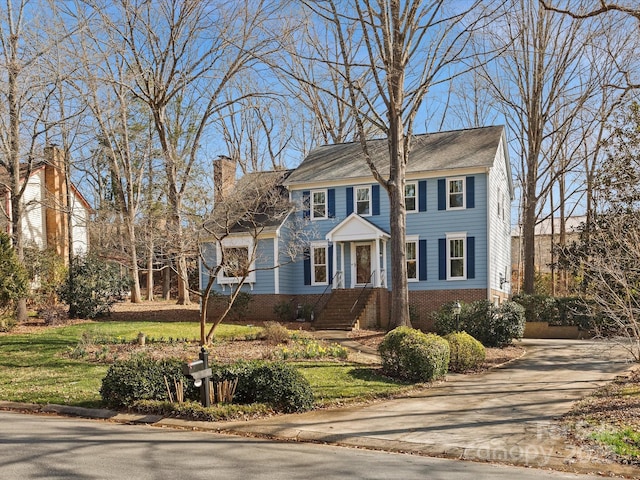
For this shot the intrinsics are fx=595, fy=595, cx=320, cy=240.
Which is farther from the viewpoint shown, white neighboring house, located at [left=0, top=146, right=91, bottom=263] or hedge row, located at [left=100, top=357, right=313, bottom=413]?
Answer: white neighboring house, located at [left=0, top=146, right=91, bottom=263]

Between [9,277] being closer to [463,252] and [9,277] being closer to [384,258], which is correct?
[384,258]

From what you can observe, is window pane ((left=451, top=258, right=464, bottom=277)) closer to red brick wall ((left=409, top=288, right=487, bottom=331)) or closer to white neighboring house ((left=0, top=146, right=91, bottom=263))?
red brick wall ((left=409, top=288, right=487, bottom=331))

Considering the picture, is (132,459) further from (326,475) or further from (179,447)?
(326,475)

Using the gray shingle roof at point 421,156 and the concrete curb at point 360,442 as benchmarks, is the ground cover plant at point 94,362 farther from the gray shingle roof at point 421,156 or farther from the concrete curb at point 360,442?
the gray shingle roof at point 421,156

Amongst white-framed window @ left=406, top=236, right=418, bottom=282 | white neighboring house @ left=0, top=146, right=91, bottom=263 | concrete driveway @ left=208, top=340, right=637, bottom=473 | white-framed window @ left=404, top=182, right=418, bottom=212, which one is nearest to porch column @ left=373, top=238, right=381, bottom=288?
white-framed window @ left=406, top=236, right=418, bottom=282

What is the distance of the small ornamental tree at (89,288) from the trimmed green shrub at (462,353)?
14.6 meters

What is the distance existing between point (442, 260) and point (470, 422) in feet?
51.5

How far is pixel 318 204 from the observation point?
87.5ft

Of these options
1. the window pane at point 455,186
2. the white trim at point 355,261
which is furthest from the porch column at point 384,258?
the window pane at point 455,186

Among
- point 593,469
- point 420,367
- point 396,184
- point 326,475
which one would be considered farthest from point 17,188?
point 593,469

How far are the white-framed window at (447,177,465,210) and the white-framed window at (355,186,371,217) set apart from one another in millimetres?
3433

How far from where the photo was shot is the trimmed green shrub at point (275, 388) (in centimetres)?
991

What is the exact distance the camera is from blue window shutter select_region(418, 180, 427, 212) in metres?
25.0

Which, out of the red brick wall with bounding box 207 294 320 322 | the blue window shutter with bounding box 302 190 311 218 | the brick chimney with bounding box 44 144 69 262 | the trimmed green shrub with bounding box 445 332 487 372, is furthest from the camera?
the brick chimney with bounding box 44 144 69 262
